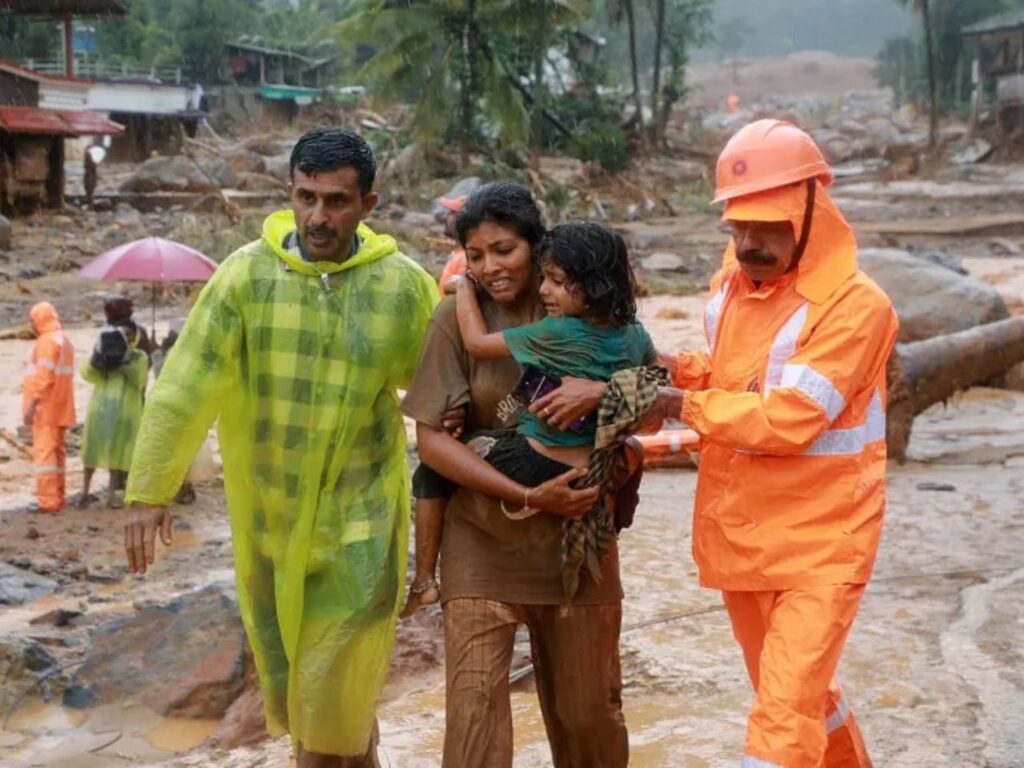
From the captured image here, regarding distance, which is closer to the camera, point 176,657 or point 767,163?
point 767,163

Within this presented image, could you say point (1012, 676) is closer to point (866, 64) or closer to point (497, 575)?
point (497, 575)

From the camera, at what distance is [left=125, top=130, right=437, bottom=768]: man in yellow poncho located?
3.72 m

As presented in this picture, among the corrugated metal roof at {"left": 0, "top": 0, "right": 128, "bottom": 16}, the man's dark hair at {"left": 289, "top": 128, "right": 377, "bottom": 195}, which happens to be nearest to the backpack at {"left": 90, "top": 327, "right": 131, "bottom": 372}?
the man's dark hair at {"left": 289, "top": 128, "right": 377, "bottom": 195}

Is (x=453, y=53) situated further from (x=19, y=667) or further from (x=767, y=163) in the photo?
(x=767, y=163)

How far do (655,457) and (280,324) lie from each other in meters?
5.16

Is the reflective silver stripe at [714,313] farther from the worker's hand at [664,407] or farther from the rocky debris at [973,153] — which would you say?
the rocky debris at [973,153]

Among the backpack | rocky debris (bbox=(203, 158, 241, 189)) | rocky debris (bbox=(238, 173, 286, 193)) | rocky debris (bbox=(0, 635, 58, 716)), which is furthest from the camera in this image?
rocky debris (bbox=(203, 158, 241, 189))

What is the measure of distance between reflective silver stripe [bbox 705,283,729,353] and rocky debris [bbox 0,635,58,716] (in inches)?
138

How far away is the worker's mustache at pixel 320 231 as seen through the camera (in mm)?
3660

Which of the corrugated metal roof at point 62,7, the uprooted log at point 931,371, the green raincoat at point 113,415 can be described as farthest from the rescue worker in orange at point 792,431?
the corrugated metal roof at point 62,7

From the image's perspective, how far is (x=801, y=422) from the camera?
3.26 meters

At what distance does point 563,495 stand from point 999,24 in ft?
153

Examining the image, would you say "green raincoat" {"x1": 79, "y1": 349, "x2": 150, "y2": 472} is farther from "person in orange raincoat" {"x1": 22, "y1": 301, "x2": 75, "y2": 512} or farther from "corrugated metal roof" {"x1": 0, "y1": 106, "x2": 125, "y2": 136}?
"corrugated metal roof" {"x1": 0, "y1": 106, "x2": 125, "y2": 136}

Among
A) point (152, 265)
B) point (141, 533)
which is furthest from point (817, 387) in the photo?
point (152, 265)
